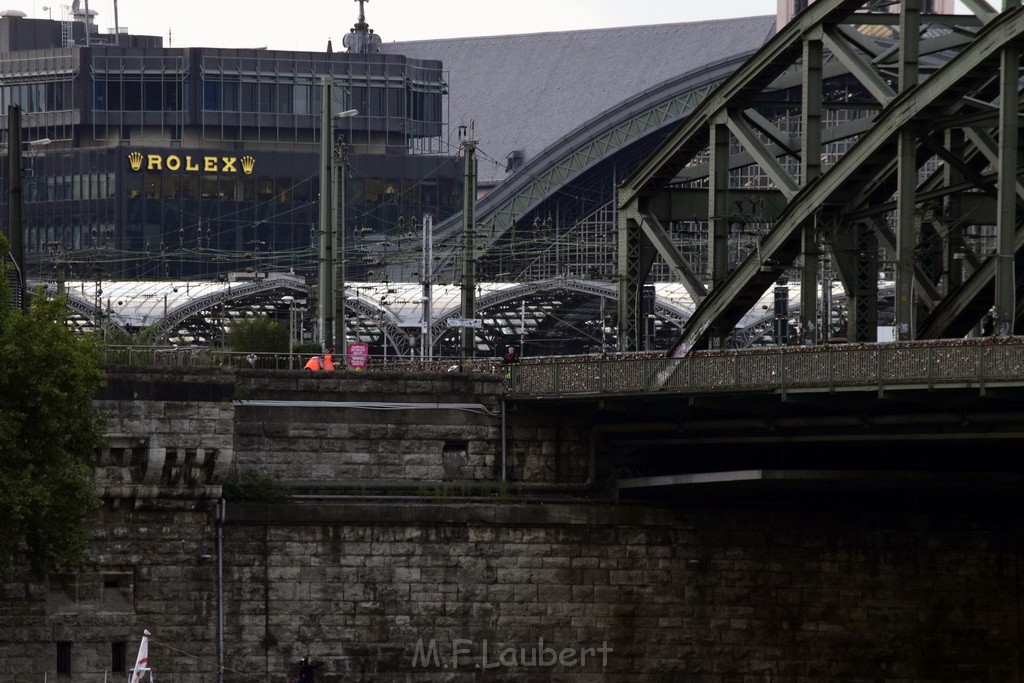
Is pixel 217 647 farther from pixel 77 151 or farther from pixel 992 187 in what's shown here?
pixel 77 151

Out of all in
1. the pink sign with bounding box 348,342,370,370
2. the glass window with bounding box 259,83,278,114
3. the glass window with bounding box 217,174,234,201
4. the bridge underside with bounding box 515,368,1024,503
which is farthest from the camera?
the glass window with bounding box 259,83,278,114

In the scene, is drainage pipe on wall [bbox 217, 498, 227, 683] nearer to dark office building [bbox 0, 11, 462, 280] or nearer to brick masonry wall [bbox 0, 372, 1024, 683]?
brick masonry wall [bbox 0, 372, 1024, 683]

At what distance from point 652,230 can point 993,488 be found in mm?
12985

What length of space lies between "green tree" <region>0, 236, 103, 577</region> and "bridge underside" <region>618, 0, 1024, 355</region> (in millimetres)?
15246

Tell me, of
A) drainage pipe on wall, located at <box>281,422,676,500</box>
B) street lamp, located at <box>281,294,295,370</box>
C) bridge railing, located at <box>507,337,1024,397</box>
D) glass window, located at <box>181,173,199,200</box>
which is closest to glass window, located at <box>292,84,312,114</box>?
glass window, located at <box>181,173,199,200</box>

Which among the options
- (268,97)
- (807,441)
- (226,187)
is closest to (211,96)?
(268,97)

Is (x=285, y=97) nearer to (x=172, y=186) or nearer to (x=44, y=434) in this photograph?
(x=172, y=186)

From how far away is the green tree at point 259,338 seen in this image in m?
82.6

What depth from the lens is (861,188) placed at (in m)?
51.2

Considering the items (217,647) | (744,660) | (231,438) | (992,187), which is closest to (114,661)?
(217,647)

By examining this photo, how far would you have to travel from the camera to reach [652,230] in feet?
192

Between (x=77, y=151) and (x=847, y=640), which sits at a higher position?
(x=77, y=151)

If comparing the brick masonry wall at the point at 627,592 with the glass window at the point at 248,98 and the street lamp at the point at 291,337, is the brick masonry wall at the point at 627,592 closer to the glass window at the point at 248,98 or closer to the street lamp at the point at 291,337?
the street lamp at the point at 291,337

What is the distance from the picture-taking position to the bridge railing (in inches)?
1677
